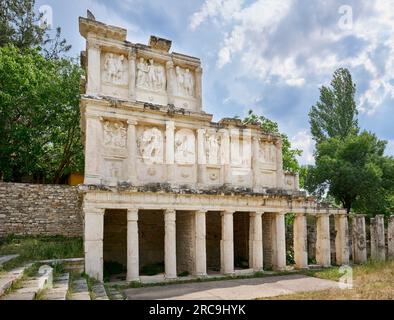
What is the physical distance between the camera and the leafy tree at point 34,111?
18.6 meters

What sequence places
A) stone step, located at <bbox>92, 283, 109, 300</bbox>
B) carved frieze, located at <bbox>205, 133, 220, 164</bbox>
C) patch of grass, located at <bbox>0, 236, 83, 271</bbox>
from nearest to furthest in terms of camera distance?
stone step, located at <bbox>92, 283, 109, 300</bbox> < patch of grass, located at <bbox>0, 236, 83, 271</bbox> < carved frieze, located at <bbox>205, 133, 220, 164</bbox>

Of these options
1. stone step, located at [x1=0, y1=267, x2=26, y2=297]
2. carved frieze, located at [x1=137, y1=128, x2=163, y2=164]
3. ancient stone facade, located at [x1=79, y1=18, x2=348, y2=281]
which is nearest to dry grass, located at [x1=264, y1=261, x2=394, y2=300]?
ancient stone facade, located at [x1=79, y1=18, x2=348, y2=281]

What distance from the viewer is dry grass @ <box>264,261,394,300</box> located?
932cm

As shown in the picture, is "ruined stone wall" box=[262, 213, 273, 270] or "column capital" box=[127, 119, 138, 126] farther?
"ruined stone wall" box=[262, 213, 273, 270]

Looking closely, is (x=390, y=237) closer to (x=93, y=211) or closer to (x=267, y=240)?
(x=267, y=240)

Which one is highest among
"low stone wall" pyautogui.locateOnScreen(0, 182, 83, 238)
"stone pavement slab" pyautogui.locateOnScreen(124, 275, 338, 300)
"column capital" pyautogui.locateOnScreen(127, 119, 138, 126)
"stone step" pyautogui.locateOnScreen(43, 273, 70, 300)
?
"column capital" pyautogui.locateOnScreen(127, 119, 138, 126)

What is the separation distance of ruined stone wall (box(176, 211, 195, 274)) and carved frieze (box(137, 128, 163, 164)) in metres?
2.75

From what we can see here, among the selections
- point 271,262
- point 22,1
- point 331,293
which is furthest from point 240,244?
point 22,1

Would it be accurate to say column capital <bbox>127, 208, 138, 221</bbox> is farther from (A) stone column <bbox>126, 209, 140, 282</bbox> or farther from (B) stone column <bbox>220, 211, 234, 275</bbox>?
(B) stone column <bbox>220, 211, 234, 275</bbox>

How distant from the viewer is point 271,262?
51.5 feet

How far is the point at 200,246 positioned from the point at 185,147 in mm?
4027

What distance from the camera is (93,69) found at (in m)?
13.0

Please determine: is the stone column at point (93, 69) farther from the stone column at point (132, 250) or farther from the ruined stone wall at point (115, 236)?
the ruined stone wall at point (115, 236)

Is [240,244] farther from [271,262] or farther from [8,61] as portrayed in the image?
[8,61]
